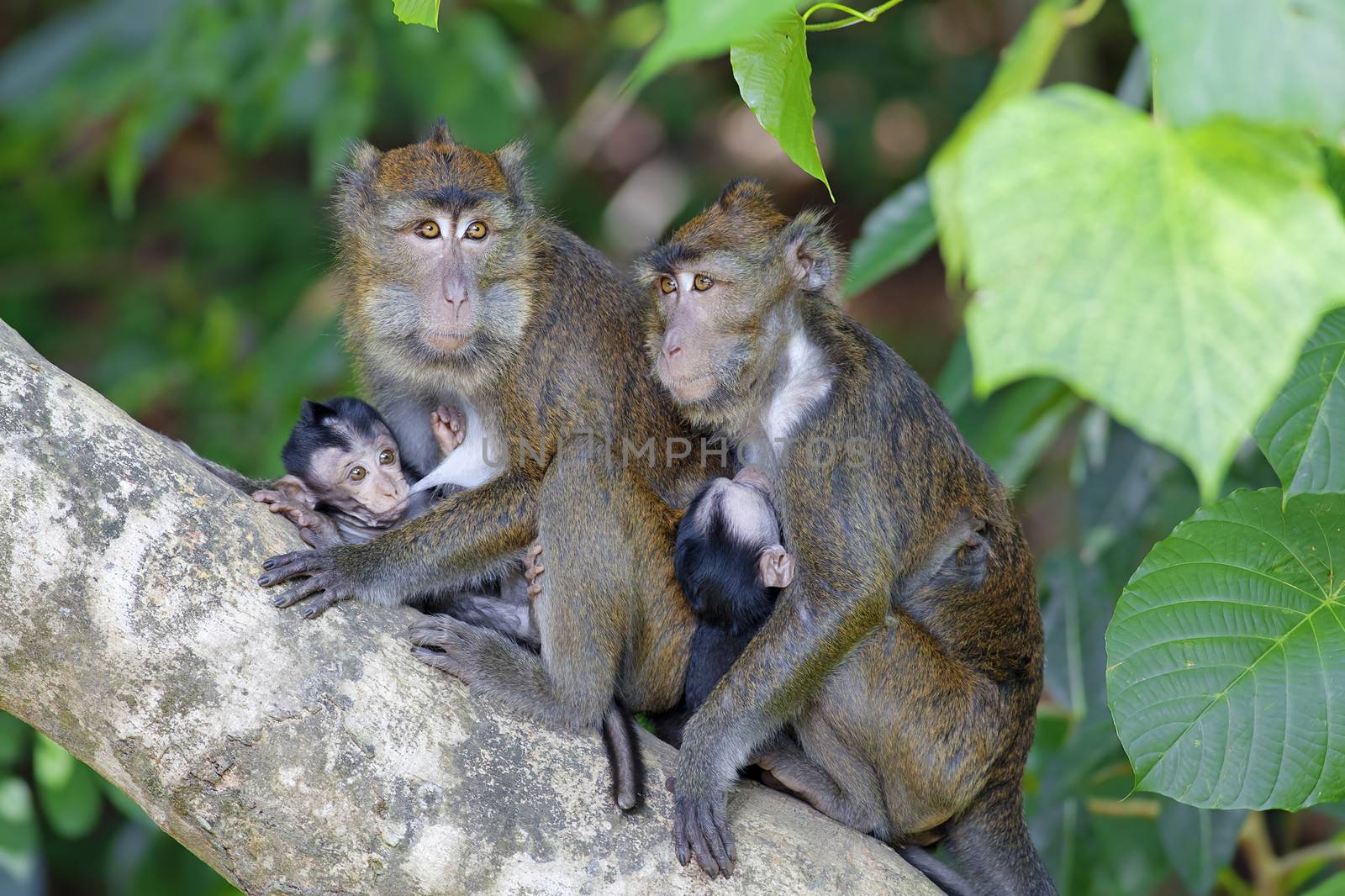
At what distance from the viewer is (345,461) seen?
171 inches

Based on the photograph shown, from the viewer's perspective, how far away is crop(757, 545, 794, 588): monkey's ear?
407 centimetres

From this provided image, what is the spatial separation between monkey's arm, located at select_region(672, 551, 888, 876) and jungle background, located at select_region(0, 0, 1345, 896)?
3.90 ft

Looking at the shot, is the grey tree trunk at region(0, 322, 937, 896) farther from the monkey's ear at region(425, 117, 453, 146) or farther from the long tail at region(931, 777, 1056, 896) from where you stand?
the monkey's ear at region(425, 117, 453, 146)

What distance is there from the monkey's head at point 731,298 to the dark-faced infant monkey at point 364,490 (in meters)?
0.76

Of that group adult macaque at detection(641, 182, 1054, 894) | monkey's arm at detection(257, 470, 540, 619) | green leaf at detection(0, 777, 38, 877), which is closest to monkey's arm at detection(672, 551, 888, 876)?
adult macaque at detection(641, 182, 1054, 894)

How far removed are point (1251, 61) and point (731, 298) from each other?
107 inches

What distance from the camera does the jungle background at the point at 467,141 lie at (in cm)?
513

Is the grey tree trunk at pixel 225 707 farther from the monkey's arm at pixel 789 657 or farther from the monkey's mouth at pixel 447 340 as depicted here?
the monkey's mouth at pixel 447 340

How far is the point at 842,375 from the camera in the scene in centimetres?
405

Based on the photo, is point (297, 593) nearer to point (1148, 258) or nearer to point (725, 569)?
point (725, 569)

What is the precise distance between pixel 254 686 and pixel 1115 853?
3.62m

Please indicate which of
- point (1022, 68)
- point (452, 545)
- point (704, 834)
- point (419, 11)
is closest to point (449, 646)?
point (452, 545)

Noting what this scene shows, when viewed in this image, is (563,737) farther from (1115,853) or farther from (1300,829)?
(1300,829)

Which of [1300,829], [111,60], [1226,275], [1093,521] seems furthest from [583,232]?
[1226,275]
